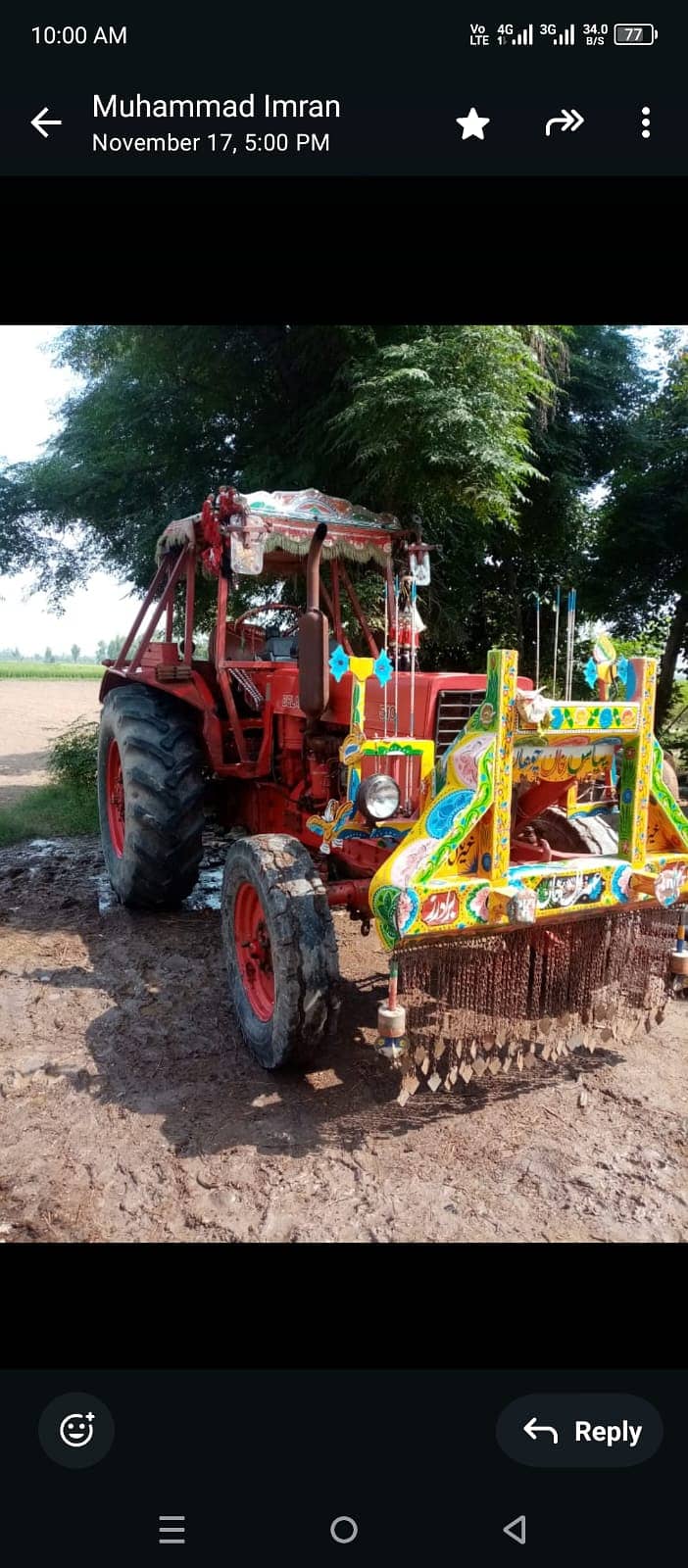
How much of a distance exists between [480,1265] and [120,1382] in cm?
45

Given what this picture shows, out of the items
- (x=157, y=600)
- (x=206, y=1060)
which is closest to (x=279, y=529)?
(x=157, y=600)

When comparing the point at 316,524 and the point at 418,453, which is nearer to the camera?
the point at 316,524

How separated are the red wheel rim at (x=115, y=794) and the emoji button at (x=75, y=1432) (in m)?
5.13

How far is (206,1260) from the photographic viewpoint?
1123mm

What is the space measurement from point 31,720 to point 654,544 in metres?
14.8

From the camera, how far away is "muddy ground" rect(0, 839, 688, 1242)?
2520 millimetres

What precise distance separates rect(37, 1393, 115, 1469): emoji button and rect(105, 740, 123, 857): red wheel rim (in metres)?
5.13

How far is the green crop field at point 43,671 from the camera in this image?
41.8 meters

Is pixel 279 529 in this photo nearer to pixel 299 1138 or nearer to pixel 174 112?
pixel 299 1138

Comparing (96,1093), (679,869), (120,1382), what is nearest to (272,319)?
(120,1382)

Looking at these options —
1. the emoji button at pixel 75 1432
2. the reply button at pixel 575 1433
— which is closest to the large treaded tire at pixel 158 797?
the emoji button at pixel 75 1432

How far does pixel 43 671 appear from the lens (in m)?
46.2

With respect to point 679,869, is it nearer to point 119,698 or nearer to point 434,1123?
point 434,1123

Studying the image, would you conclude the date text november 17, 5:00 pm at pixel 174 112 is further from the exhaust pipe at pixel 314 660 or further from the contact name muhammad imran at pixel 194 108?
the exhaust pipe at pixel 314 660
